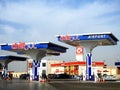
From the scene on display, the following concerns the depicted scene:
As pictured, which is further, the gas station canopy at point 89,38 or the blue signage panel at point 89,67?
the blue signage panel at point 89,67

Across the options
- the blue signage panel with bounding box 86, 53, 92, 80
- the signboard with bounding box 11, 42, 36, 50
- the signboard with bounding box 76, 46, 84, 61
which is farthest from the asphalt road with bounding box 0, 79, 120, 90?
the signboard with bounding box 76, 46, 84, 61

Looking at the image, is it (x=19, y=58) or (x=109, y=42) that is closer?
(x=109, y=42)

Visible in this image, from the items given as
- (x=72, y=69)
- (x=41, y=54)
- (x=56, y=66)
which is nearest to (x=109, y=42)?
(x=41, y=54)

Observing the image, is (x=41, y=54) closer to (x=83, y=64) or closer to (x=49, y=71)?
(x=83, y=64)

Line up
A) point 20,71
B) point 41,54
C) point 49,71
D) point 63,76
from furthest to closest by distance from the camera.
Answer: point 20,71 → point 49,71 → point 63,76 → point 41,54

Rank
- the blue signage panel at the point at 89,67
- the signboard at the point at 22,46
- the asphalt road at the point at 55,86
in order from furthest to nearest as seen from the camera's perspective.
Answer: the signboard at the point at 22,46, the blue signage panel at the point at 89,67, the asphalt road at the point at 55,86

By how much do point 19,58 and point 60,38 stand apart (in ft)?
115

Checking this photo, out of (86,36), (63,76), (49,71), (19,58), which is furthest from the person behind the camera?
(49,71)

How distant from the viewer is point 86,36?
49812 millimetres

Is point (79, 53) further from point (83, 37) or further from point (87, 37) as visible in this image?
point (87, 37)

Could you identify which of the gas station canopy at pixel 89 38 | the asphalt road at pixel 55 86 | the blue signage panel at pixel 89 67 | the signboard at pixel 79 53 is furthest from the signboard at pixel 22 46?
the asphalt road at pixel 55 86

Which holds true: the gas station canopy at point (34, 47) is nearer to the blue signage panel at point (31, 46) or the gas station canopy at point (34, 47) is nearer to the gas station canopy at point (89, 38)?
the blue signage panel at point (31, 46)

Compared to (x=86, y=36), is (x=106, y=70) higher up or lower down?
lower down

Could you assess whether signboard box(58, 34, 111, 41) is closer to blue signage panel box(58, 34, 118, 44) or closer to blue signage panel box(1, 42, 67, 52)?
blue signage panel box(58, 34, 118, 44)
